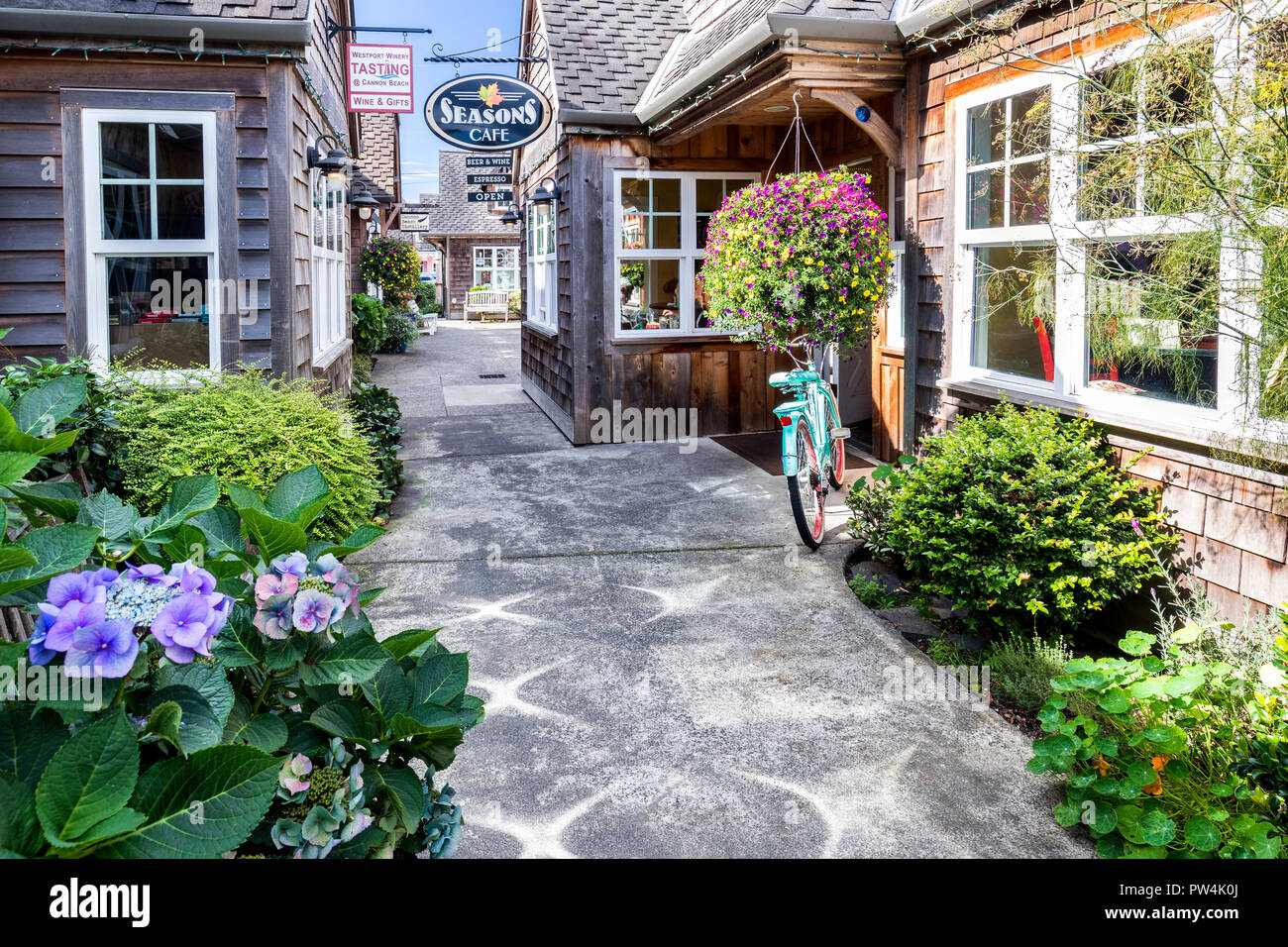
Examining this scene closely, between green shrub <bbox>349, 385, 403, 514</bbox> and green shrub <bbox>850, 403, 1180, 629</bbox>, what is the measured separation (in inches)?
147

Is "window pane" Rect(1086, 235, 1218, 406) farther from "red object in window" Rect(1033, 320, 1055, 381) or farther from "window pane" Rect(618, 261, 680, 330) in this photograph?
"window pane" Rect(618, 261, 680, 330)

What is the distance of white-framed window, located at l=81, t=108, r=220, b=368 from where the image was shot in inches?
242

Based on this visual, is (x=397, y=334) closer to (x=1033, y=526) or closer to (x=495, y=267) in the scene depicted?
(x=495, y=267)

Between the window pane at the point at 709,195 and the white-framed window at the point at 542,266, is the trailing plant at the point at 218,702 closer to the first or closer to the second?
the window pane at the point at 709,195

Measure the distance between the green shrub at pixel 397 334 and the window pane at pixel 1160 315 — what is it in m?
16.3

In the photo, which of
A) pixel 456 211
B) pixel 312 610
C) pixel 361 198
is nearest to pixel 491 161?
pixel 361 198

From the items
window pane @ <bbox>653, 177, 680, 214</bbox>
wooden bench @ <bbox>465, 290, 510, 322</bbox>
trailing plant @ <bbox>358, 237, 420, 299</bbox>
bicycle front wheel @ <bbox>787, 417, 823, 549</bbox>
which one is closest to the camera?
bicycle front wheel @ <bbox>787, 417, 823, 549</bbox>

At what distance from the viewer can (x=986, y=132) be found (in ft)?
18.4

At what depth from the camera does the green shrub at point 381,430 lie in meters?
7.22

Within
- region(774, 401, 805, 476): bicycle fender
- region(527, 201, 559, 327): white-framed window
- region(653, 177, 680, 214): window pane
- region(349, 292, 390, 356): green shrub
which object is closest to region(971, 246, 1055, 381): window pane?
region(774, 401, 805, 476): bicycle fender

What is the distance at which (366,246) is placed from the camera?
65.3 feet

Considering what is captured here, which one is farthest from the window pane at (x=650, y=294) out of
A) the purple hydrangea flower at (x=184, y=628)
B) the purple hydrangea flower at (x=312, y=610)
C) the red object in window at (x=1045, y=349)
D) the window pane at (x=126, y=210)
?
the purple hydrangea flower at (x=184, y=628)

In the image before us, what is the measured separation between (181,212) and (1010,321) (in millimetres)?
5138
